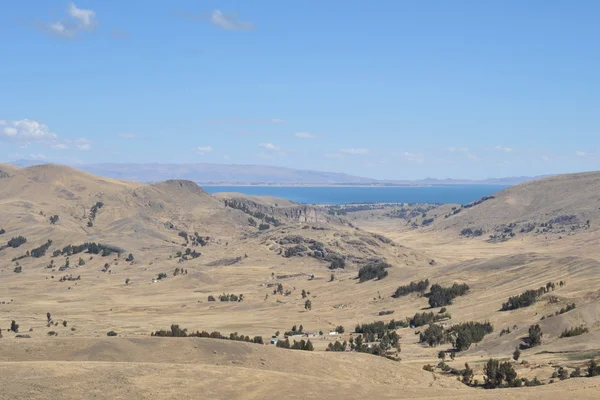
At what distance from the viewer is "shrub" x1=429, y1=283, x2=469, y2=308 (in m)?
110

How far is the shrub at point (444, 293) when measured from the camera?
110m

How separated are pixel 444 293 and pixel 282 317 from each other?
25.2m

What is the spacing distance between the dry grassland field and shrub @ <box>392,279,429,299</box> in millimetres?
305

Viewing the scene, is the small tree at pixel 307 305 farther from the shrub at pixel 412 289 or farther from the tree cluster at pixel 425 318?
the tree cluster at pixel 425 318

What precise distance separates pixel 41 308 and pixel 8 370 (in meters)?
72.3

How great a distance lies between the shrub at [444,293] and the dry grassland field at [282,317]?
34 centimetres

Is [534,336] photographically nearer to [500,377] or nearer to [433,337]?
[433,337]

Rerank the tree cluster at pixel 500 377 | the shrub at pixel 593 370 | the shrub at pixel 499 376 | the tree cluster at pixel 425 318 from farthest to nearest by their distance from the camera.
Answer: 1. the tree cluster at pixel 425 318
2. the shrub at pixel 499 376
3. the tree cluster at pixel 500 377
4. the shrub at pixel 593 370

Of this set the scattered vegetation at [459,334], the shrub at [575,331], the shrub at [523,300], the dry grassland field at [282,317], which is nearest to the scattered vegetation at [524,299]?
the shrub at [523,300]

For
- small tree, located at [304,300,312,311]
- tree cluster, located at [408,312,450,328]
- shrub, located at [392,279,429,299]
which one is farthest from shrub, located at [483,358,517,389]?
shrub, located at [392,279,429,299]

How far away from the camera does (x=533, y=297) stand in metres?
95.4

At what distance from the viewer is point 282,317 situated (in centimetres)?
10975

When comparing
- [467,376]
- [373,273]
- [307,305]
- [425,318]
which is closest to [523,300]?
[425,318]

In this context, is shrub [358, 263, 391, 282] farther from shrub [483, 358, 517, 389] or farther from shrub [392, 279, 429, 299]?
shrub [483, 358, 517, 389]
